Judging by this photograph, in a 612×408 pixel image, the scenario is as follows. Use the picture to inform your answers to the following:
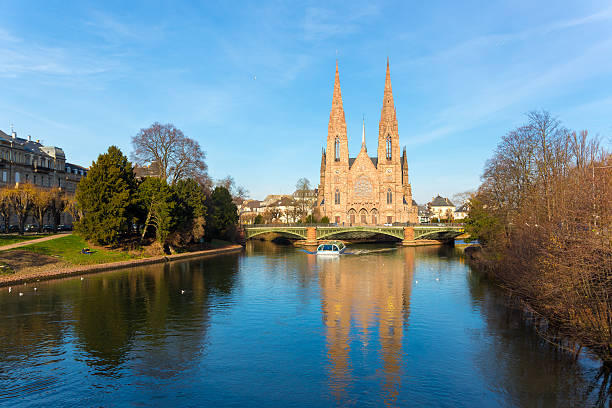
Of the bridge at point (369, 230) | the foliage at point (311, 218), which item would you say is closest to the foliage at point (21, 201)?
the bridge at point (369, 230)

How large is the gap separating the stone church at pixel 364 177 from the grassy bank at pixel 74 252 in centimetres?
7563

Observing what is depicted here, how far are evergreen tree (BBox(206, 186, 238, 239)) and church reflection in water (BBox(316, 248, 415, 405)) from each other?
3364 centimetres

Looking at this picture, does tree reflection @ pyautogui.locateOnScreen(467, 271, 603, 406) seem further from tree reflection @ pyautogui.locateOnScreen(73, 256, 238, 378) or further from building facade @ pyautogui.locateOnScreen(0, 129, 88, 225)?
building facade @ pyautogui.locateOnScreen(0, 129, 88, 225)

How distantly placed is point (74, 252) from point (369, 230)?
6109cm

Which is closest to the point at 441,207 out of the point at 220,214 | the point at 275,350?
the point at 220,214

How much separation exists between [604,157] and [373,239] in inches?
A: 3604

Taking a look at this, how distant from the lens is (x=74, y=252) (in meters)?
46.8

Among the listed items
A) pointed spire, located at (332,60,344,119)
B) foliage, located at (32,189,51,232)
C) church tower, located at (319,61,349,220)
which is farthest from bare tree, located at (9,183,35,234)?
pointed spire, located at (332,60,344,119)

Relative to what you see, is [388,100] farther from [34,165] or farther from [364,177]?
[34,165]

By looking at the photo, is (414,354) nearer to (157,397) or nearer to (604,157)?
(157,397)

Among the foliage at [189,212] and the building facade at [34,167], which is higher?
the building facade at [34,167]

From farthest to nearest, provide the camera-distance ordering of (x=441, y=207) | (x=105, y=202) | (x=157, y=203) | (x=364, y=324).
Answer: (x=441, y=207) < (x=157, y=203) < (x=105, y=202) < (x=364, y=324)

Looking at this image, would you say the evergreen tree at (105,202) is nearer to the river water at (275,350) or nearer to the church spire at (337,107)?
the river water at (275,350)

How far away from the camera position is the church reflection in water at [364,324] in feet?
54.3
